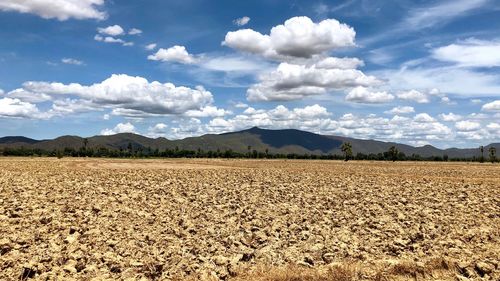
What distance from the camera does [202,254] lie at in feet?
52.1

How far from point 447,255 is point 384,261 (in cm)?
284

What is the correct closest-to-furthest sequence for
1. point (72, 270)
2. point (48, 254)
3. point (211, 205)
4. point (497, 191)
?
point (72, 270), point (48, 254), point (211, 205), point (497, 191)

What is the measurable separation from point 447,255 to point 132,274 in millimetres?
12025

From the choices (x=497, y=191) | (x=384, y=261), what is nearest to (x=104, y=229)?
(x=384, y=261)

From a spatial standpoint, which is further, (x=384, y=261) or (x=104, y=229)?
(x=104, y=229)

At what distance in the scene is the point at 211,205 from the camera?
25031mm

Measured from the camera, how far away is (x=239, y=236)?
18.2m

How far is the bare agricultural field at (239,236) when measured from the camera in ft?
46.5

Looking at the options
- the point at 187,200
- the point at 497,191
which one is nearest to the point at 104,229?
the point at 187,200

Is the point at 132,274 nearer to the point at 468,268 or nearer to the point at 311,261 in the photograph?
the point at 311,261

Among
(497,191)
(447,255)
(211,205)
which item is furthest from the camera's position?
(497,191)

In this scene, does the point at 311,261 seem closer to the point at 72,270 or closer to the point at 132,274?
the point at 132,274

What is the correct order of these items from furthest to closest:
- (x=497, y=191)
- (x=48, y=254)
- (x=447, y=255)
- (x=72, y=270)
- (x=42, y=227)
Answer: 1. (x=497, y=191)
2. (x=42, y=227)
3. (x=447, y=255)
4. (x=48, y=254)
5. (x=72, y=270)

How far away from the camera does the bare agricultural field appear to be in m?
14.2
